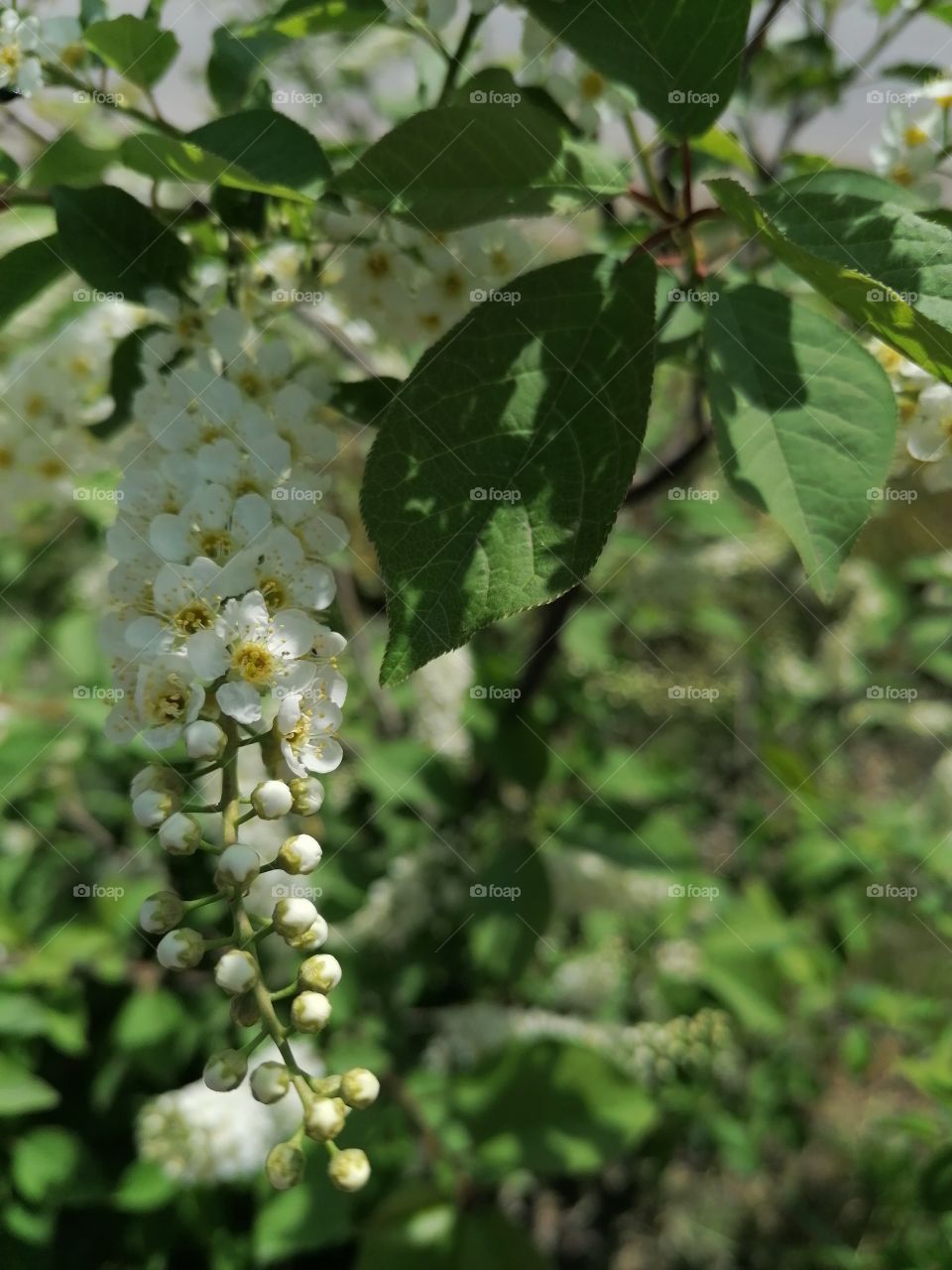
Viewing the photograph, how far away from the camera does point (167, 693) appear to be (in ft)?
2.98

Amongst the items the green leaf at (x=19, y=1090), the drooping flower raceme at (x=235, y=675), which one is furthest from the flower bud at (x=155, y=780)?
the green leaf at (x=19, y=1090)

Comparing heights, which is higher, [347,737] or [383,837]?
[347,737]

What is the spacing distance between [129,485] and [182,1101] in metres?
1.34

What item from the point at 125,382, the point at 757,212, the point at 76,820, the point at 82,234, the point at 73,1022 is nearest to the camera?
the point at 757,212

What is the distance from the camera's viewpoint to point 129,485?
3.20ft

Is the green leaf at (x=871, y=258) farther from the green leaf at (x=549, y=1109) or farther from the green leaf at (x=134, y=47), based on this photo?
the green leaf at (x=549, y=1109)

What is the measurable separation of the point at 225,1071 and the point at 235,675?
333 mm

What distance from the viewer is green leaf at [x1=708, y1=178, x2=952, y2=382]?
2.59 feet

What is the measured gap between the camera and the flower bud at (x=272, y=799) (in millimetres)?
838

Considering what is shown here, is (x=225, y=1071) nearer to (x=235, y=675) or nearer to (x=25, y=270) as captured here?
(x=235, y=675)

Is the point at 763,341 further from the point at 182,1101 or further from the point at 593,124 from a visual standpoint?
the point at 182,1101

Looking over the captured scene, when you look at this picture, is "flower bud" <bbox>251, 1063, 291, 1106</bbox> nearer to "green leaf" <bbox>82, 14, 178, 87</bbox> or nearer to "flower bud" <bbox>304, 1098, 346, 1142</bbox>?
"flower bud" <bbox>304, 1098, 346, 1142</bbox>

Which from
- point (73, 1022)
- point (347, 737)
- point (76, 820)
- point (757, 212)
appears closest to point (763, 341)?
point (757, 212)

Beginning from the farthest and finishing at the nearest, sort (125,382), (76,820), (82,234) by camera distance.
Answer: (76,820) < (125,382) < (82,234)
